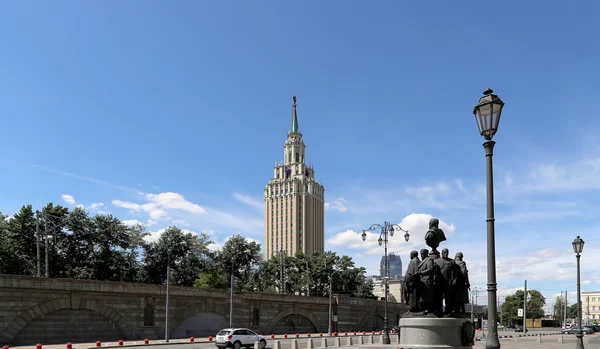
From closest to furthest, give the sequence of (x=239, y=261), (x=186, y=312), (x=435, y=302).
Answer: (x=435, y=302) < (x=186, y=312) < (x=239, y=261)

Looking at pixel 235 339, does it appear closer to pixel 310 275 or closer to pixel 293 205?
pixel 310 275

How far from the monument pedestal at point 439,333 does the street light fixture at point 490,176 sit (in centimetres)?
43

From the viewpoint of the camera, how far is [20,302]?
4047 centimetres

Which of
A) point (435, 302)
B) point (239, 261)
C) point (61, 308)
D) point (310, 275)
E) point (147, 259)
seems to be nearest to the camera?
point (435, 302)

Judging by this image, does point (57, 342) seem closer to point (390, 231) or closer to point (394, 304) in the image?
point (390, 231)

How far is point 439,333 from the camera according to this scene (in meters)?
10.4

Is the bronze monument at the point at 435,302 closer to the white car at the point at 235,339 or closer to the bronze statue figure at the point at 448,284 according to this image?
the bronze statue figure at the point at 448,284

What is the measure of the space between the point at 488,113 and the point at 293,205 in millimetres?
151143

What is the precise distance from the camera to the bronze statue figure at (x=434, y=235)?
11.6 metres

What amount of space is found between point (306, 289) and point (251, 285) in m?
11.5

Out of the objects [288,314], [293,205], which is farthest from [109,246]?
[293,205]

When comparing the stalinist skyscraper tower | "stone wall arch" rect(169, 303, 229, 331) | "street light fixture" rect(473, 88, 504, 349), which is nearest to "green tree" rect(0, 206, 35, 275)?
"stone wall arch" rect(169, 303, 229, 331)

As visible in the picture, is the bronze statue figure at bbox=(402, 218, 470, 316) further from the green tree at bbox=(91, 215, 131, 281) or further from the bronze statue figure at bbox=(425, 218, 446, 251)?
the green tree at bbox=(91, 215, 131, 281)

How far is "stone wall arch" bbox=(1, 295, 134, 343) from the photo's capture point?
39.7 m
